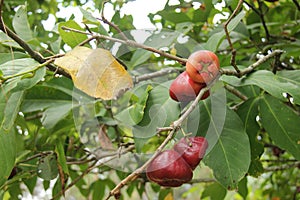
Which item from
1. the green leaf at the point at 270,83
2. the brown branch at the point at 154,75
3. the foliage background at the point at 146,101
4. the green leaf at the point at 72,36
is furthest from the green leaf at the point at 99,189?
the green leaf at the point at 270,83

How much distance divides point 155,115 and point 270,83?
27 centimetres

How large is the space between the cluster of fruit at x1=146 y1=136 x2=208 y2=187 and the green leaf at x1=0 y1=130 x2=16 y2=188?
316 mm

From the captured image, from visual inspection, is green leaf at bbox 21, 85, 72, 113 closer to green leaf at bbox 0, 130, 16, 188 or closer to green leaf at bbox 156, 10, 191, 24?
green leaf at bbox 0, 130, 16, 188

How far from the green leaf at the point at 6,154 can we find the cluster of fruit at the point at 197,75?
0.39 m

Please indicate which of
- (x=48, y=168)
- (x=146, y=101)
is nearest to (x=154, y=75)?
(x=146, y=101)

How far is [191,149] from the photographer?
972 millimetres

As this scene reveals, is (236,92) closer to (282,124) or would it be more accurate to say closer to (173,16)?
(282,124)

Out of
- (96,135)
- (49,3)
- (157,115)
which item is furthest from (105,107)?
(49,3)

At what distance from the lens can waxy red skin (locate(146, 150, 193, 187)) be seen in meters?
0.93

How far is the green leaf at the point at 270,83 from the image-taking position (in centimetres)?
101

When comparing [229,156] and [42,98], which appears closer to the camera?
[229,156]

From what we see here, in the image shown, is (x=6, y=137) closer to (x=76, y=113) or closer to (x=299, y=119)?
(x=76, y=113)

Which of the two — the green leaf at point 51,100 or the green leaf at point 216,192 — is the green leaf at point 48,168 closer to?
the green leaf at point 51,100

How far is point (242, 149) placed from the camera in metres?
1.07
